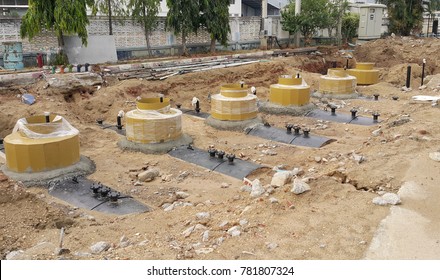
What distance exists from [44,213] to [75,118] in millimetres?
7184

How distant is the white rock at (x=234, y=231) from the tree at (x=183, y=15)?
18201 millimetres

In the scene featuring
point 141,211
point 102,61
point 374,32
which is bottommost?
point 141,211

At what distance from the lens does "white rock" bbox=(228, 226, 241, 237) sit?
4754mm

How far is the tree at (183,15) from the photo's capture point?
69.5ft

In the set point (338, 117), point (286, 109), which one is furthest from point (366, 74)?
point (286, 109)

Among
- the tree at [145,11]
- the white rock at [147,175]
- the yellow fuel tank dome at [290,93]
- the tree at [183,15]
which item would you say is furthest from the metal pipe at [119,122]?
the tree at [183,15]

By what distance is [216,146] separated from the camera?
10.9 meters

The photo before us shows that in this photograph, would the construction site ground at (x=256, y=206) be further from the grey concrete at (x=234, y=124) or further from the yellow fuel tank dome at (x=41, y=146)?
the yellow fuel tank dome at (x=41, y=146)

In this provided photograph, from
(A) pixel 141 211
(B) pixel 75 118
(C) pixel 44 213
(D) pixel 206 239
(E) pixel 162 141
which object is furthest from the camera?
(B) pixel 75 118

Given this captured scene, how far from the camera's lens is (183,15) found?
21312 millimetres

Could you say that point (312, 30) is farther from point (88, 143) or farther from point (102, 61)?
point (88, 143)

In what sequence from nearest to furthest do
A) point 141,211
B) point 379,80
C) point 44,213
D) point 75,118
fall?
point 44,213 < point 141,211 < point 75,118 < point 379,80

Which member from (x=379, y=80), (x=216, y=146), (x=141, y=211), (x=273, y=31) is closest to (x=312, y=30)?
(x=273, y=31)

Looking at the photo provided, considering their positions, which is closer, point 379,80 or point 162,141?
point 162,141
